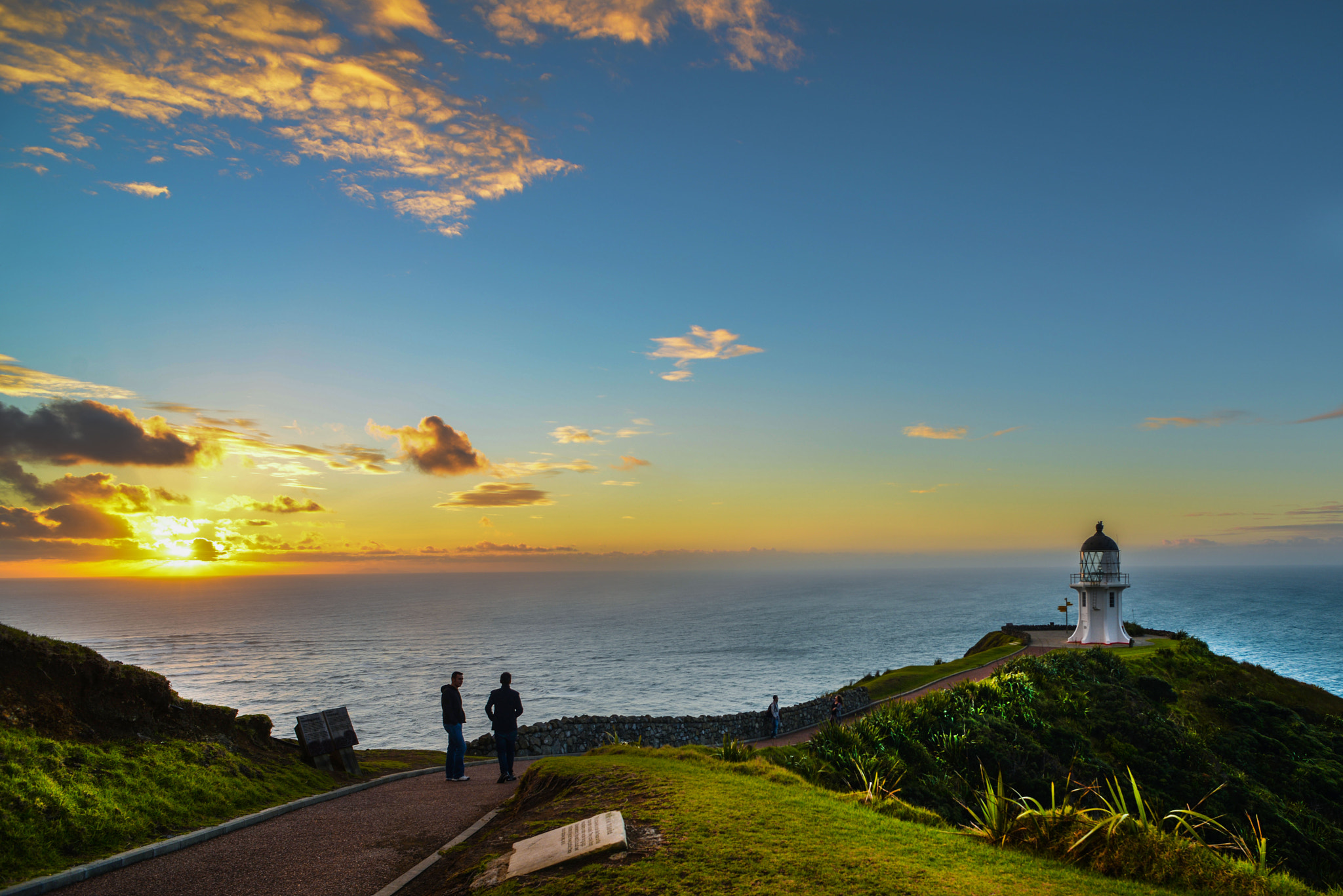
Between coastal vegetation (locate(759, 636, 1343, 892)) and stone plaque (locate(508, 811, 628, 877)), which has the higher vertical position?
stone plaque (locate(508, 811, 628, 877))

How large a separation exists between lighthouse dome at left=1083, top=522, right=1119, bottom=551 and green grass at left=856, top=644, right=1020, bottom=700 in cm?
867

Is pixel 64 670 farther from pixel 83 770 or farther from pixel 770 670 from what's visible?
pixel 770 670

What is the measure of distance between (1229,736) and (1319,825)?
220 inches

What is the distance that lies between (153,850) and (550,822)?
15.6ft

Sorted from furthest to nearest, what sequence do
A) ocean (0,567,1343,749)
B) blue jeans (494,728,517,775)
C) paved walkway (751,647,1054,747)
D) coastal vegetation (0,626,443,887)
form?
ocean (0,567,1343,749) < paved walkway (751,647,1054,747) < blue jeans (494,728,517,775) < coastal vegetation (0,626,443,887)

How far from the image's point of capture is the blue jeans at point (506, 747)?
44.3 ft

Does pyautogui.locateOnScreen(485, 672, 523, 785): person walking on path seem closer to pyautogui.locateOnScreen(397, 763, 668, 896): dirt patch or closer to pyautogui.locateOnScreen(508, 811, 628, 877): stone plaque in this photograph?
pyautogui.locateOnScreen(397, 763, 668, 896): dirt patch

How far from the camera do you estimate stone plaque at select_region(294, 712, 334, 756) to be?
44.3 ft

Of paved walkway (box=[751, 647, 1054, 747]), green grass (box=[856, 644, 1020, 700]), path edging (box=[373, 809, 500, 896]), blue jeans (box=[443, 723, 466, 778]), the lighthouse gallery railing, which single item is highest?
path edging (box=[373, 809, 500, 896])

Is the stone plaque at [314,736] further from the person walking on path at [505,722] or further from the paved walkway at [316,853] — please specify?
the person walking on path at [505,722]

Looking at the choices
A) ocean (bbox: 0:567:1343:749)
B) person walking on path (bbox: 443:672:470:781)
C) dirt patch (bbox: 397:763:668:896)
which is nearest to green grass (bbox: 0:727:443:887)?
person walking on path (bbox: 443:672:470:781)

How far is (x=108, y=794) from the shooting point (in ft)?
29.2

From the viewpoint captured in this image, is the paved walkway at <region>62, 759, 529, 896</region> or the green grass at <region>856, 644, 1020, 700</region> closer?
the paved walkway at <region>62, 759, 529, 896</region>

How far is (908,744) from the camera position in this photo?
18.5 m
